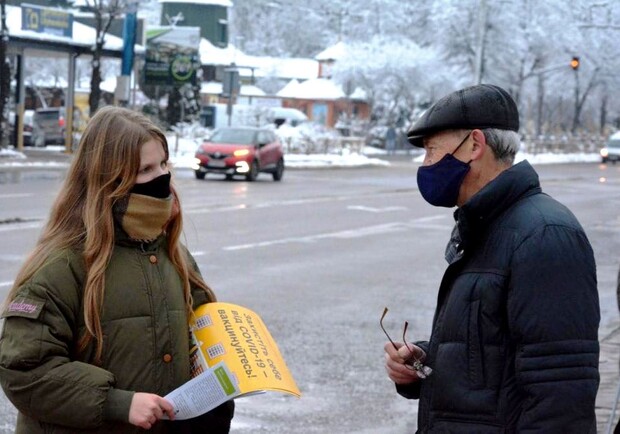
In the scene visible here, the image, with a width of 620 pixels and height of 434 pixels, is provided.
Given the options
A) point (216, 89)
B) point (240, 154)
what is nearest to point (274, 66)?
point (216, 89)

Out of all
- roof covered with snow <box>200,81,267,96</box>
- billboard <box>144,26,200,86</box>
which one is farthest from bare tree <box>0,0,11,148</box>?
roof covered with snow <box>200,81,267,96</box>

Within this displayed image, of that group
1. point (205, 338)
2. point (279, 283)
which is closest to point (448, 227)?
point (279, 283)

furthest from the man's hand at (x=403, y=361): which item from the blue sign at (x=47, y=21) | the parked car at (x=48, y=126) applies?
the parked car at (x=48, y=126)

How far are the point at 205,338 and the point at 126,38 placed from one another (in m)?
39.3

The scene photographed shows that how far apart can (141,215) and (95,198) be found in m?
0.13

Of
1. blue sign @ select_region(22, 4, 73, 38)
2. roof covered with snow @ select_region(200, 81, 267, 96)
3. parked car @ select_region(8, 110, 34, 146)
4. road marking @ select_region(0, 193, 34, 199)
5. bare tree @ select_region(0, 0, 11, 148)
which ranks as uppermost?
blue sign @ select_region(22, 4, 73, 38)

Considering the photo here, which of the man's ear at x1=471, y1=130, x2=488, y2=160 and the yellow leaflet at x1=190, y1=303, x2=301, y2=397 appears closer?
the man's ear at x1=471, y1=130, x2=488, y2=160

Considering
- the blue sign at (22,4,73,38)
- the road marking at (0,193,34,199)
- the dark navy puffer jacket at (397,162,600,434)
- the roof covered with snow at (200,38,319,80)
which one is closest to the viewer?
the dark navy puffer jacket at (397,162,600,434)

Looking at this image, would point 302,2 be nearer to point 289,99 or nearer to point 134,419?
point 289,99

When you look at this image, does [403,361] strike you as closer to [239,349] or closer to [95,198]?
[239,349]

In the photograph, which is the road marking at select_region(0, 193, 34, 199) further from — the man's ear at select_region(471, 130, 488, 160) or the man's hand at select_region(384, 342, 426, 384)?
the man's ear at select_region(471, 130, 488, 160)

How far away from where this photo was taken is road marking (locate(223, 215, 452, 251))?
16.9 m

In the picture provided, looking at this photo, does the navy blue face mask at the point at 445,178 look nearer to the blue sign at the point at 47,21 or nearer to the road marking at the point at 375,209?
the road marking at the point at 375,209

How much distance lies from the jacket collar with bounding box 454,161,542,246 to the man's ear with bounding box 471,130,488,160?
92mm
